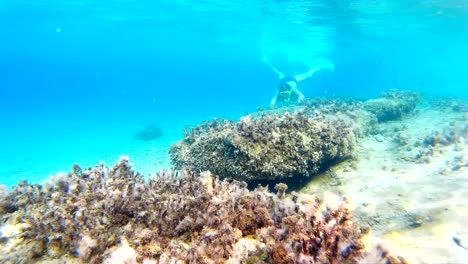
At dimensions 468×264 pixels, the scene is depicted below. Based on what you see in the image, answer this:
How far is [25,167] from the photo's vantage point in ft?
59.4

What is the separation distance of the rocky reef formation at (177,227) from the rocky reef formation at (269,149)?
1777 millimetres

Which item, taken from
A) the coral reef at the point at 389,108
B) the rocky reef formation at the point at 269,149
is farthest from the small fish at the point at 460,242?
the coral reef at the point at 389,108

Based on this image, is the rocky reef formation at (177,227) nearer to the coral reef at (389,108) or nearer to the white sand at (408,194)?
the white sand at (408,194)

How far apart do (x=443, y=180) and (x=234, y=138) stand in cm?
438

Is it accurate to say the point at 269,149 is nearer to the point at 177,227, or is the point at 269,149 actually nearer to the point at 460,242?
the point at 177,227

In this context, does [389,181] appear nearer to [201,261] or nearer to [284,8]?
[201,261]

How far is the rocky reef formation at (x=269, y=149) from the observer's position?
5.85 metres

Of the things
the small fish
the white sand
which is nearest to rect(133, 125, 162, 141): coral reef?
the white sand

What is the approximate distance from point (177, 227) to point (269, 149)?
317cm

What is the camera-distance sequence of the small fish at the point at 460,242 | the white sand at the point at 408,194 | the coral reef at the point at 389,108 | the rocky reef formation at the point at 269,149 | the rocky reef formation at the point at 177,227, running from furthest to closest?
the coral reef at the point at 389,108 → the rocky reef formation at the point at 269,149 → the white sand at the point at 408,194 → the small fish at the point at 460,242 → the rocky reef formation at the point at 177,227

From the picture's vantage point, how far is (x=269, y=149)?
5977 mm

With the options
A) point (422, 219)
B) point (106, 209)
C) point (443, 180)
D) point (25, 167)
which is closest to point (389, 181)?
point (443, 180)

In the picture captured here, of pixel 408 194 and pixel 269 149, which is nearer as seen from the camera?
pixel 408 194

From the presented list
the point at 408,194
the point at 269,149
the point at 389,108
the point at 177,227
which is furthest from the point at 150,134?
the point at 177,227
